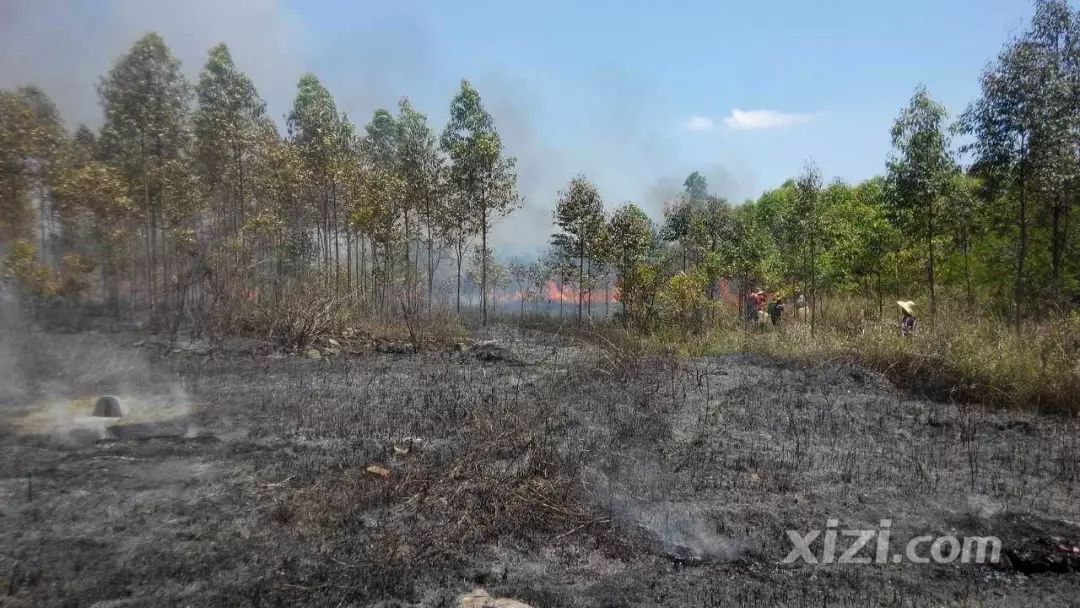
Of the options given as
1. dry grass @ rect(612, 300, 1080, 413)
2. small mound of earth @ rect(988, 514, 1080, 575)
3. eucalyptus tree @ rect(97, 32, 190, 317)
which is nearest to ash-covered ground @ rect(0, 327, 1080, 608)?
small mound of earth @ rect(988, 514, 1080, 575)

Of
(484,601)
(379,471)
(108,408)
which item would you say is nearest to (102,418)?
(108,408)

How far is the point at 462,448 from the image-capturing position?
6488 millimetres

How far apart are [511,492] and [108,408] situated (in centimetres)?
518

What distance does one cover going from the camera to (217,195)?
81.9 feet

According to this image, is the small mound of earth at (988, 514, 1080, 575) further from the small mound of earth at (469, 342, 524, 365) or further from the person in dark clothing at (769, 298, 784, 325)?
the person in dark clothing at (769, 298, 784, 325)

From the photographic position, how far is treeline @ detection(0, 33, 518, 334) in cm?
1475

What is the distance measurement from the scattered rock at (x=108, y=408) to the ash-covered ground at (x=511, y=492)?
226 millimetres

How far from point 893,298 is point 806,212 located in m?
4.24

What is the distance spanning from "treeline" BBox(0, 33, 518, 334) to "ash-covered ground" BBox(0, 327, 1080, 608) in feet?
20.3

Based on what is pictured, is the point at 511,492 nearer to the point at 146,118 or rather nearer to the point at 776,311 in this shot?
the point at 776,311

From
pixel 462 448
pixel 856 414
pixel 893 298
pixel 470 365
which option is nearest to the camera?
pixel 462 448

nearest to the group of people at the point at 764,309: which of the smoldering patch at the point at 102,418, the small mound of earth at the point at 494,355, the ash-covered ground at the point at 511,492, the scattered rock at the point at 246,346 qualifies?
the small mound of earth at the point at 494,355

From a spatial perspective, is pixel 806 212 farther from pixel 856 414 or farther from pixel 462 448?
pixel 462 448

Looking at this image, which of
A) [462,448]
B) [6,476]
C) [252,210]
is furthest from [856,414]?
[252,210]
